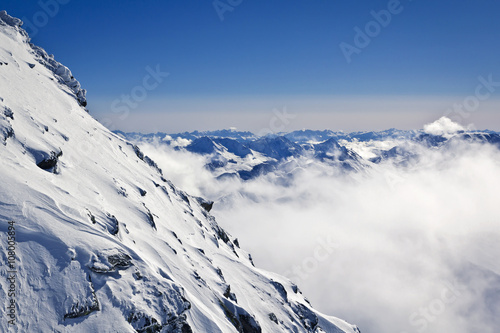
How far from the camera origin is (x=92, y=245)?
1980 centimetres

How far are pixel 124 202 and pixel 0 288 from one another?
21.6 m

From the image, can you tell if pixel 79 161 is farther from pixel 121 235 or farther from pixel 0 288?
pixel 0 288

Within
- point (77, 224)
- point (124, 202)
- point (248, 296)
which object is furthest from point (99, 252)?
point (248, 296)

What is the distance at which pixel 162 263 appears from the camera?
1123 inches
